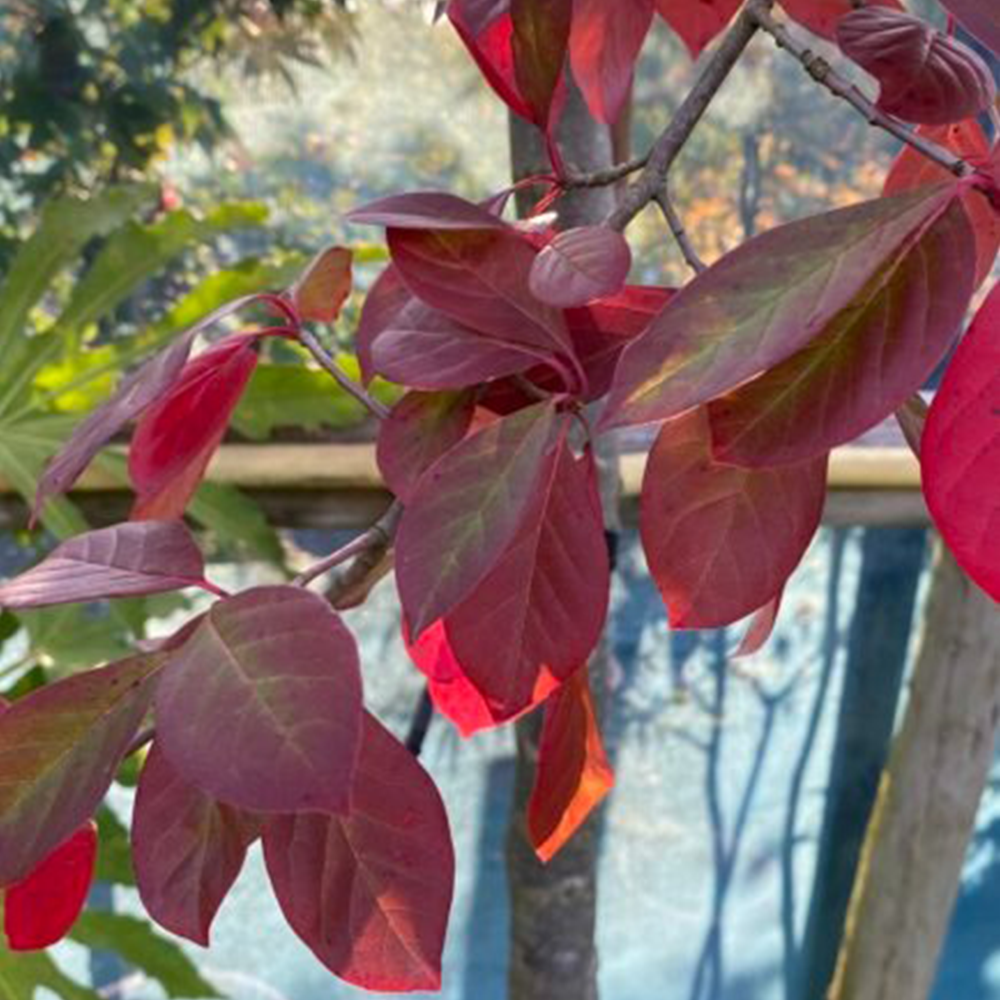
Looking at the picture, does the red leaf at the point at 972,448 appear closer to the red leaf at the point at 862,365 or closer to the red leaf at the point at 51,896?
the red leaf at the point at 862,365

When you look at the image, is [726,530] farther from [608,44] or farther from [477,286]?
[608,44]

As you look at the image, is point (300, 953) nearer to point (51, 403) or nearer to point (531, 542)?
point (51, 403)

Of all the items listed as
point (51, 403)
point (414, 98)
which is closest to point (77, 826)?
point (51, 403)

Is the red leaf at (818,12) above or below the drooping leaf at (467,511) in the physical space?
above

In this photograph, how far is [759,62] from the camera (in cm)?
144

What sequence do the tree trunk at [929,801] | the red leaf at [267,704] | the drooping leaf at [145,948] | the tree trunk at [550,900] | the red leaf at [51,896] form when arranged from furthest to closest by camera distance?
the tree trunk at [929,801] < the drooping leaf at [145,948] < the tree trunk at [550,900] < the red leaf at [51,896] < the red leaf at [267,704]

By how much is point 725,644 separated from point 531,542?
4.27 ft

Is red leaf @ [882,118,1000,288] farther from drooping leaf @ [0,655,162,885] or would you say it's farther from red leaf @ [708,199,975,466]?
drooping leaf @ [0,655,162,885]

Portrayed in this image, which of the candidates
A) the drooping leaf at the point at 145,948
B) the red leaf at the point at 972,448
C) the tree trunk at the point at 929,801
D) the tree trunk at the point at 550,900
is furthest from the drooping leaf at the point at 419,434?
the tree trunk at the point at 929,801

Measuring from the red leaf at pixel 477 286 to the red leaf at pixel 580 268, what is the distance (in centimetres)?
1

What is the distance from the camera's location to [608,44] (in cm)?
40

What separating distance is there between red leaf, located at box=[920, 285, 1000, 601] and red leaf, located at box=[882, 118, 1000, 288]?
12 cm

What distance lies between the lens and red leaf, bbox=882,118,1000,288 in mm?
333

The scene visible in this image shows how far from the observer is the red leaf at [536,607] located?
28 cm
